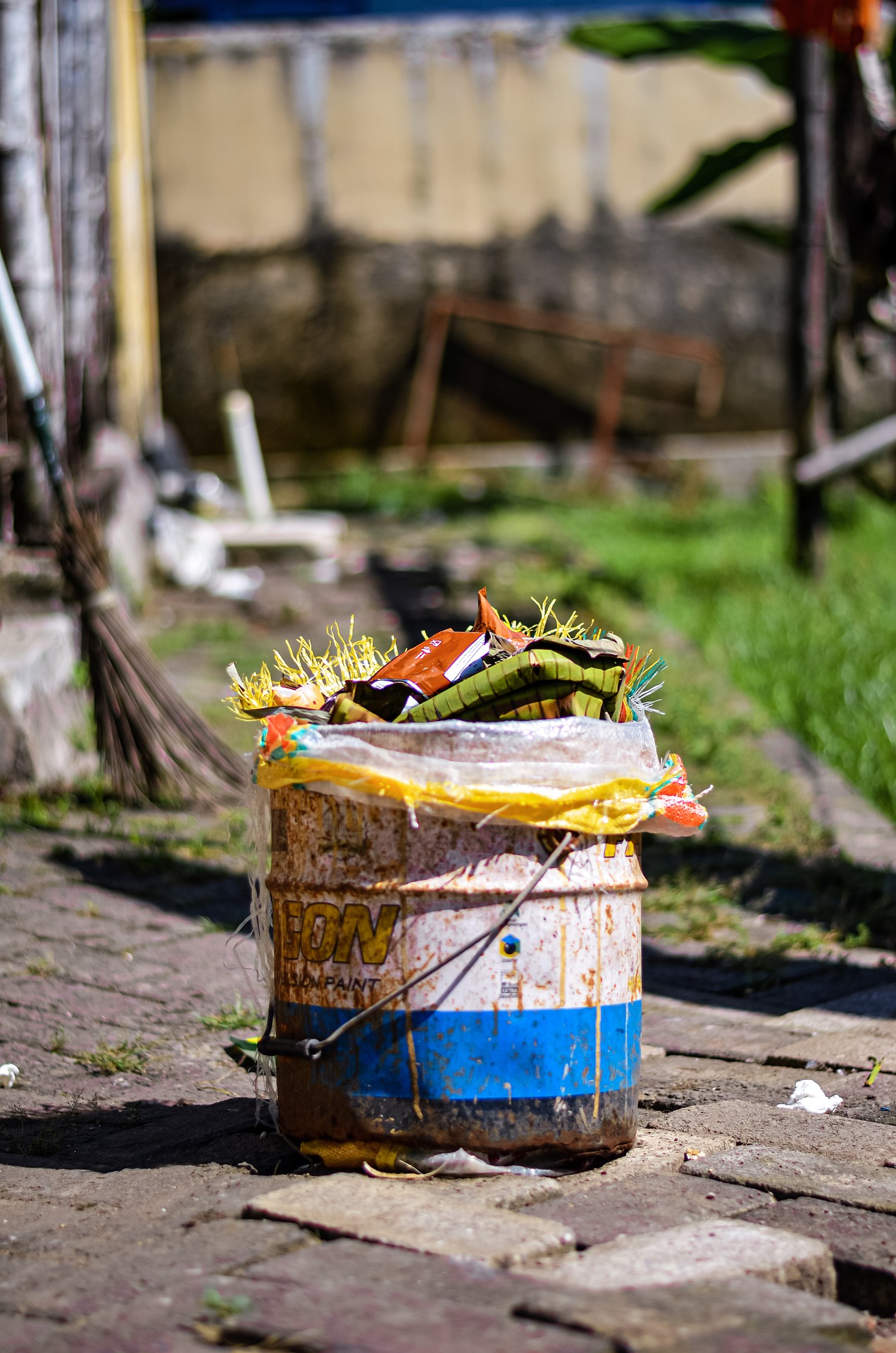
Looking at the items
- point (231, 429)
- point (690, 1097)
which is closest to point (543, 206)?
point (231, 429)

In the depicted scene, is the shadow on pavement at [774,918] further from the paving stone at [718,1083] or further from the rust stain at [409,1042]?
the rust stain at [409,1042]

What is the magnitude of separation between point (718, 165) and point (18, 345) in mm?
6098

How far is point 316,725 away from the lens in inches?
89.1

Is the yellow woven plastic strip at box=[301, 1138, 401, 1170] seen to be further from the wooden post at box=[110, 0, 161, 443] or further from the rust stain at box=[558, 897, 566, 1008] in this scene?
the wooden post at box=[110, 0, 161, 443]

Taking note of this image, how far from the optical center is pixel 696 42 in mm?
8836

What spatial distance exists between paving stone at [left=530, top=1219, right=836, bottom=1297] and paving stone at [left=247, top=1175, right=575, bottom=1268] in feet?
0.16

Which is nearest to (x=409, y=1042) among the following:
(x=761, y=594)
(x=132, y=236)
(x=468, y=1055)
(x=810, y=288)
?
(x=468, y=1055)

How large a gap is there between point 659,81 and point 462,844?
1076 cm

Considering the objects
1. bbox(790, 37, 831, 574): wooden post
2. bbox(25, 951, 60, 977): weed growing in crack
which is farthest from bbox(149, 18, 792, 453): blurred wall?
bbox(25, 951, 60, 977): weed growing in crack

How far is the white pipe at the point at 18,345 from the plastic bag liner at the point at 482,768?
8.90ft

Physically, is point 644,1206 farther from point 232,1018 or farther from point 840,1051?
point 232,1018

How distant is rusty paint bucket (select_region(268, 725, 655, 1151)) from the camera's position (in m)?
2.17

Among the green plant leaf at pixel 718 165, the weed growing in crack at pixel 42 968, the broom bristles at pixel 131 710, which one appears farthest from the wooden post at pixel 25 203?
the green plant leaf at pixel 718 165

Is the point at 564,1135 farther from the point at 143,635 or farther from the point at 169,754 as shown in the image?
the point at 143,635
